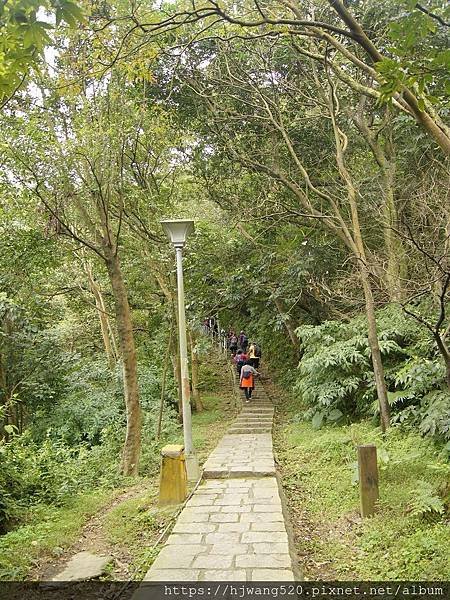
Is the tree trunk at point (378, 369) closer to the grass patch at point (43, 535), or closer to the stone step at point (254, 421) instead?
the stone step at point (254, 421)

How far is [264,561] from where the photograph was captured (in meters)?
4.04

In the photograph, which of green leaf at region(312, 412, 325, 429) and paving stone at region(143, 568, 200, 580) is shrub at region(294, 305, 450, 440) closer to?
green leaf at region(312, 412, 325, 429)

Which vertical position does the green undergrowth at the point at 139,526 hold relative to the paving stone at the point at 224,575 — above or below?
below

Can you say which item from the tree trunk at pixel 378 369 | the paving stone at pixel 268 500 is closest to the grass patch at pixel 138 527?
the paving stone at pixel 268 500

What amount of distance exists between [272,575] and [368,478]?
5.91 feet

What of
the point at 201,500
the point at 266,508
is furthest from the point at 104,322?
the point at 266,508

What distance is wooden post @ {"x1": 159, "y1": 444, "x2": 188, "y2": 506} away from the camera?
6023 millimetres

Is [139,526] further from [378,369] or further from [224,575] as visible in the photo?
[378,369]

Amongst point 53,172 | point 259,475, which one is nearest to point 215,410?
point 259,475

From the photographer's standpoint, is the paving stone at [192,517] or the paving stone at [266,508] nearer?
the paving stone at [192,517]

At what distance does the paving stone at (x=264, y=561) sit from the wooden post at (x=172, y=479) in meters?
1.85

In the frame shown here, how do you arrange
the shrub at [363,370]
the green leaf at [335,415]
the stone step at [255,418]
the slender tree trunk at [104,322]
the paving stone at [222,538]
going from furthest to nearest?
the slender tree trunk at [104,322], the stone step at [255,418], the green leaf at [335,415], the shrub at [363,370], the paving stone at [222,538]

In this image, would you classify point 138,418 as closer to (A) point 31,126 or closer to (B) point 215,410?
(A) point 31,126

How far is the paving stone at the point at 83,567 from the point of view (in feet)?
14.5
